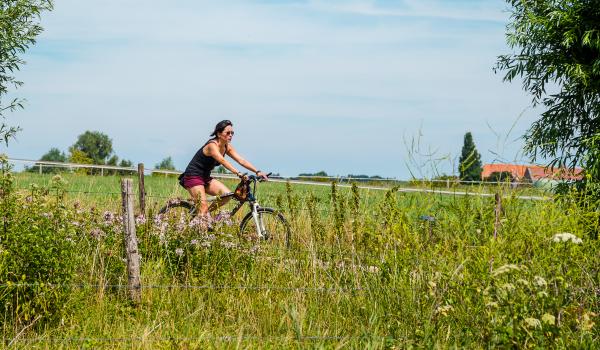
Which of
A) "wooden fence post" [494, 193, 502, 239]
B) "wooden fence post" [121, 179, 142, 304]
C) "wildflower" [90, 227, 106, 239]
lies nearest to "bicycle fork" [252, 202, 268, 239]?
"wildflower" [90, 227, 106, 239]

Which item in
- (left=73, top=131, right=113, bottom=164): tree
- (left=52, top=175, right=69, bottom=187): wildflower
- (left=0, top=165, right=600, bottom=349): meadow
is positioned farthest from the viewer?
(left=73, top=131, right=113, bottom=164): tree

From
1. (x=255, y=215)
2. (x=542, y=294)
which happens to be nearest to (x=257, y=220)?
(x=255, y=215)

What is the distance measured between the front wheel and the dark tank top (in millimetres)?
907

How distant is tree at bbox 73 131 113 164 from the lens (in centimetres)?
10494

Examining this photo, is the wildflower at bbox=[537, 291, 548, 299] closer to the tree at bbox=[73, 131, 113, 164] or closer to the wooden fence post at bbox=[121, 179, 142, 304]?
the wooden fence post at bbox=[121, 179, 142, 304]

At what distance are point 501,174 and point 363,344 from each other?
277 centimetres

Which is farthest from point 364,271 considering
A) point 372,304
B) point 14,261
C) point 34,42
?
point 34,42

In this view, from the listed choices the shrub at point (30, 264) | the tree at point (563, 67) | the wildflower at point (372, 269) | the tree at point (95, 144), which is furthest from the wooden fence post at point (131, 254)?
the tree at point (95, 144)

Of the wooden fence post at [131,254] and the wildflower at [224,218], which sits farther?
the wildflower at [224,218]

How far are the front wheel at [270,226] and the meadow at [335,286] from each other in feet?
7.58

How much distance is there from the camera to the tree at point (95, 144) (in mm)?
104938

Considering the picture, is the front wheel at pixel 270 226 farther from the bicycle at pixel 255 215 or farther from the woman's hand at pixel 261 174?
the woman's hand at pixel 261 174

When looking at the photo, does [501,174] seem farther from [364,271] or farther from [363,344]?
[363,344]

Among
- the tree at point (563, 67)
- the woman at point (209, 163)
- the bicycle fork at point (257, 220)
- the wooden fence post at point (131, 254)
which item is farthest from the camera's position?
the tree at point (563, 67)
